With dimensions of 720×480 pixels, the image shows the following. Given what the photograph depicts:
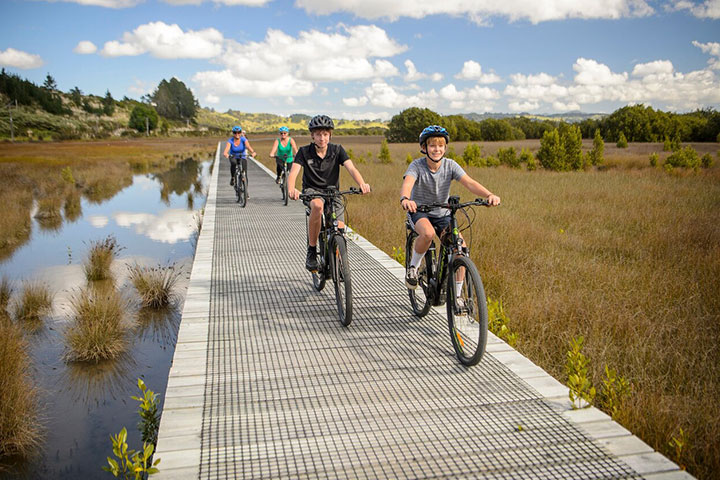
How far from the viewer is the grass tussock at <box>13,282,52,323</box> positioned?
7516mm

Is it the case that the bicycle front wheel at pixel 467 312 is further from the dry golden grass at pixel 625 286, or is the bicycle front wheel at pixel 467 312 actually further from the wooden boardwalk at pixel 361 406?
the dry golden grass at pixel 625 286

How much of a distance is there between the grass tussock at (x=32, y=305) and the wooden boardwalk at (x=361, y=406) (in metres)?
3.36

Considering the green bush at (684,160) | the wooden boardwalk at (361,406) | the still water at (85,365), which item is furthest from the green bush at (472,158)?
the wooden boardwalk at (361,406)

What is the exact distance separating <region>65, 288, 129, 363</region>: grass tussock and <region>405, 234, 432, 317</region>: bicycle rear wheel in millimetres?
3766

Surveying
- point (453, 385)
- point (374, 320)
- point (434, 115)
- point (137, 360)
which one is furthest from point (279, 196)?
point (434, 115)

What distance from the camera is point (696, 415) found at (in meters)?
3.61

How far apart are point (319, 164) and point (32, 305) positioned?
5.23m

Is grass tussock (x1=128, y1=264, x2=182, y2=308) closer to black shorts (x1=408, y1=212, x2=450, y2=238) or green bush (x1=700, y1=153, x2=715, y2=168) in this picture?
black shorts (x1=408, y1=212, x2=450, y2=238)

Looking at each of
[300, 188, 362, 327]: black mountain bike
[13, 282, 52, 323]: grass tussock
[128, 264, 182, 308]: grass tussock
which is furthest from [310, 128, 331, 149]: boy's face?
[13, 282, 52, 323]: grass tussock

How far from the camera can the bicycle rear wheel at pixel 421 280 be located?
493cm

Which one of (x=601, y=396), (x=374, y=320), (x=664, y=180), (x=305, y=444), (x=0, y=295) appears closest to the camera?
(x=305, y=444)

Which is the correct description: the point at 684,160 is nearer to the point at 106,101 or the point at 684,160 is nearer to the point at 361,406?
the point at 361,406

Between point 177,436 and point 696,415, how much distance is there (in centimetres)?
352

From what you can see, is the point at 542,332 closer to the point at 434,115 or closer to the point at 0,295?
the point at 0,295
